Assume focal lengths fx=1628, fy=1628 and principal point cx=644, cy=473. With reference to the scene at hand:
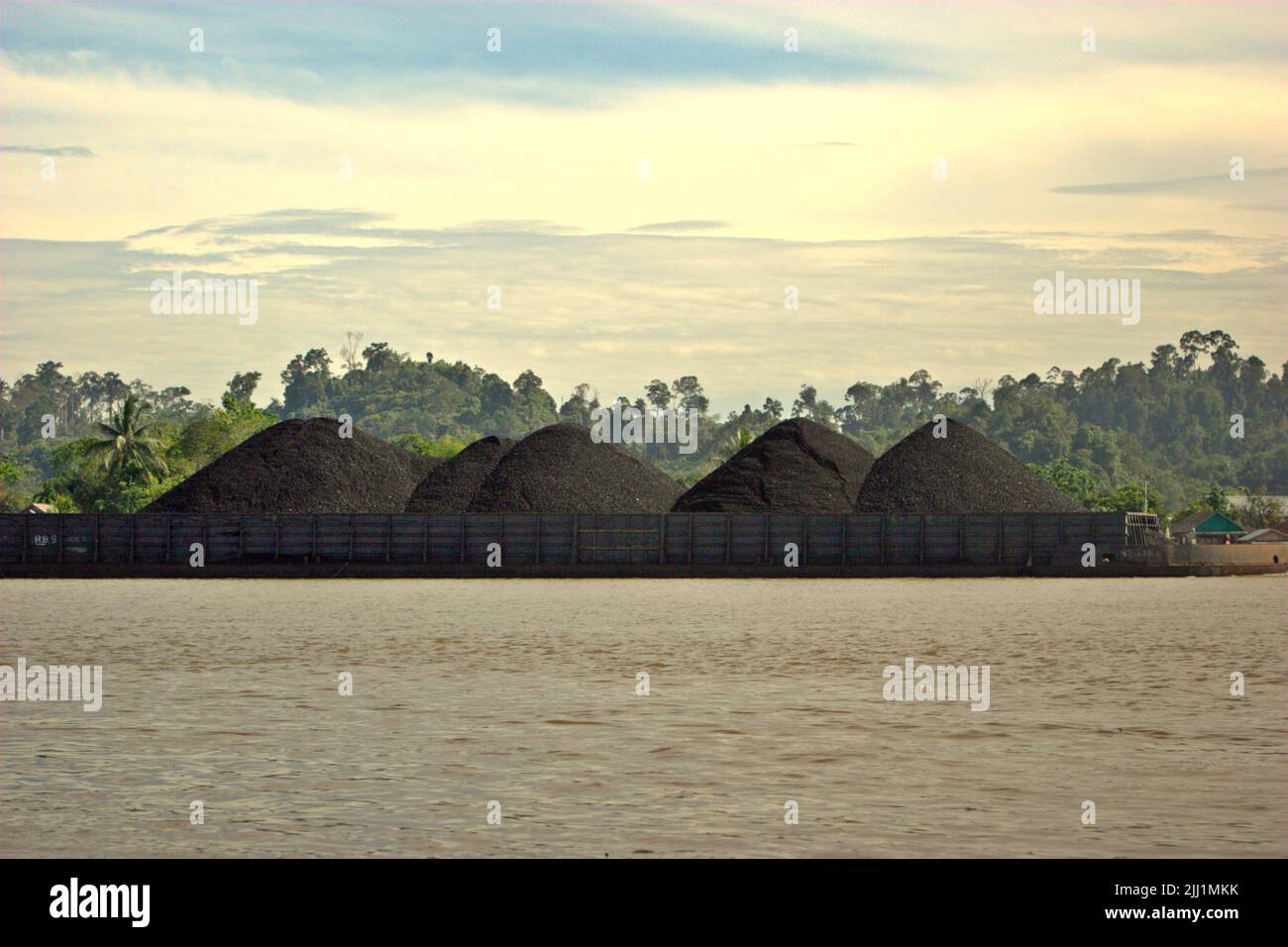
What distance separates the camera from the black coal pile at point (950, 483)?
71.0 meters

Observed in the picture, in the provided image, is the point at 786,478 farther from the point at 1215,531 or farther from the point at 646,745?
the point at 646,745

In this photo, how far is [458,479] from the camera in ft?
263

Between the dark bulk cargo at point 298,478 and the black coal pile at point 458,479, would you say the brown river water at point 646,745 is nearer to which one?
the dark bulk cargo at point 298,478

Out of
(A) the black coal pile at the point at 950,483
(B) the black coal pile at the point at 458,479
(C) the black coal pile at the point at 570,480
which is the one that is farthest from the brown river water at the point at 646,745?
(B) the black coal pile at the point at 458,479

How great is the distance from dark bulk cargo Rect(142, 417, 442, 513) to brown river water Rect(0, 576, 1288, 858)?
44.7 meters

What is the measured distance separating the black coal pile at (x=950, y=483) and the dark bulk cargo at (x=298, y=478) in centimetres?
2414

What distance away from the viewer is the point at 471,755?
12977 mm

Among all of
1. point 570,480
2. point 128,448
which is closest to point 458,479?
point 570,480

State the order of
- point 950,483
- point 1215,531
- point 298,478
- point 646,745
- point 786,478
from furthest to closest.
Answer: point 1215,531 < point 298,478 < point 786,478 < point 950,483 < point 646,745

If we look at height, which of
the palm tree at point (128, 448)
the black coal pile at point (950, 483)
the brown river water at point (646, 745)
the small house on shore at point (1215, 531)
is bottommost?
the small house on shore at point (1215, 531)

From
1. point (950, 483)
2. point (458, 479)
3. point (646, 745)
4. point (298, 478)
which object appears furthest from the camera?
point (458, 479)

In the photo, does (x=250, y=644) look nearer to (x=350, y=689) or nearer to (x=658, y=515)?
(x=350, y=689)

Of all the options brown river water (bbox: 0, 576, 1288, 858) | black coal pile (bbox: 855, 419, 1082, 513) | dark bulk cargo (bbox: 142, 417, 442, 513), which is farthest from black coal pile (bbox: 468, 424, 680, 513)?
brown river water (bbox: 0, 576, 1288, 858)

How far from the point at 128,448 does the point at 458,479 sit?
110 ft
